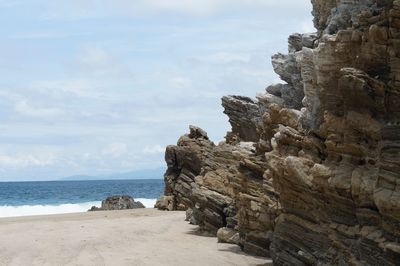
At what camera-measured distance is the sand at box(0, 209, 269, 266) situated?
1852 centimetres

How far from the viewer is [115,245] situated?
21.5 metres

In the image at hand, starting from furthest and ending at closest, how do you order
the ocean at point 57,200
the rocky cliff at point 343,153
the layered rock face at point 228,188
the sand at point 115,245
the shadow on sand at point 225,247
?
the ocean at point 57,200 → the layered rock face at point 228,188 → the sand at point 115,245 → the shadow on sand at point 225,247 → the rocky cliff at point 343,153

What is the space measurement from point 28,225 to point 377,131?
66.8 feet

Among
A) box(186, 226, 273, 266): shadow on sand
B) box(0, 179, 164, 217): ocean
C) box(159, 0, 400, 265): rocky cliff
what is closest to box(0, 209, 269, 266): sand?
box(186, 226, 273, 266): shadow on sand

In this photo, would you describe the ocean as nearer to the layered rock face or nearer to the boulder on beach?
the boulder on beach

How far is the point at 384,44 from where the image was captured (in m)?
12.7

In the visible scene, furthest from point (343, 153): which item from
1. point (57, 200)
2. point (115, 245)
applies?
point (57, 200)

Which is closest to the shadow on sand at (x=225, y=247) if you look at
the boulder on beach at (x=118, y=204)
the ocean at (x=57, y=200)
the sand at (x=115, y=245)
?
the sand at (x=115, y=245)

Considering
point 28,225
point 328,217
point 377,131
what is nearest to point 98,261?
point 328,217

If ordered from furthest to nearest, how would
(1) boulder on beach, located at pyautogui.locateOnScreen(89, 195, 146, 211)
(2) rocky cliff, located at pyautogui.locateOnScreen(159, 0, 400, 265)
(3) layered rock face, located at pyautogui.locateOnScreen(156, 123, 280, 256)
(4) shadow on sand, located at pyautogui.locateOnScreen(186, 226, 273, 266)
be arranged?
(1) boulder on beach, located at pyautogui.locateOnScreen(89, 195, 146, 211) < (3) layered rock face, located at pyautogui.locateOnScreen(156, 123, 280, 256) < (4) shadow on sand, located at pyautogui.locateOnScreen(186, 226, 273, 266) < (2) rocky cliff, located at pyautogui.locateOnScreen(159, 0, 400, 265)

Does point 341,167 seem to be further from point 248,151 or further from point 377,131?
point 248,151

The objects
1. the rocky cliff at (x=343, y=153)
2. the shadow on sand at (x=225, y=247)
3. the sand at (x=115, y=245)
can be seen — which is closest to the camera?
the rocky cliff at (x=343, y=153)

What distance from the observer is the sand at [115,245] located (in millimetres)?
18516

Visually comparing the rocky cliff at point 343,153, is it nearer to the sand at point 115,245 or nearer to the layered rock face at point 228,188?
the layered rock face at point 228,188
